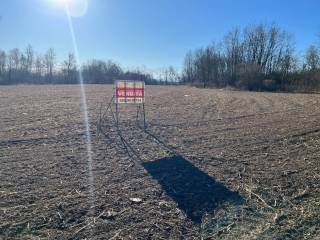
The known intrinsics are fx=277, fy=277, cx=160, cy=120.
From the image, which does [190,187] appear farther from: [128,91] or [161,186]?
[128,91]

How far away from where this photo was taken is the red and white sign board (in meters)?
10.4

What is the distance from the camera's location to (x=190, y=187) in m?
4.76

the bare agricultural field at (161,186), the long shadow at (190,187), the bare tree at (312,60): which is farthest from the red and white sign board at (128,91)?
the bare tree at (312,60)

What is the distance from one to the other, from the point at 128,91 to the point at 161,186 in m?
6.37

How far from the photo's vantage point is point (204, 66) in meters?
75.6

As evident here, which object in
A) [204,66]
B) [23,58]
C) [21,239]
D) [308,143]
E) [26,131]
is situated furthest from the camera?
[23,58]

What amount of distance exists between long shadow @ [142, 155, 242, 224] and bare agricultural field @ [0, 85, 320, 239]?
0.02 m

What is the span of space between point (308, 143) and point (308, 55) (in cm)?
4678

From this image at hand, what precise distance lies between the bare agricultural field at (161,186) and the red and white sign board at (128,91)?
207 centimetres


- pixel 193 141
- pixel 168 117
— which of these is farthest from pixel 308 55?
pixel 193 141

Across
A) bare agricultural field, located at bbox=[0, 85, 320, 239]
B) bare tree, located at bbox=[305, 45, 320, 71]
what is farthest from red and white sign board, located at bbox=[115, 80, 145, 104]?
bare tree, located at bbox=[305, 45, 320, 71]

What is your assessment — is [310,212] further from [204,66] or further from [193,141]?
[204,66]

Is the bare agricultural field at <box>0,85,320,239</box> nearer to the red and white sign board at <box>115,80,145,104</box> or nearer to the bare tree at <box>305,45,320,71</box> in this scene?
the red and white sign board at <box>115,80,145,104</box>

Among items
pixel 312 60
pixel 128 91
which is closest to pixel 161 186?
pixel 128 91
